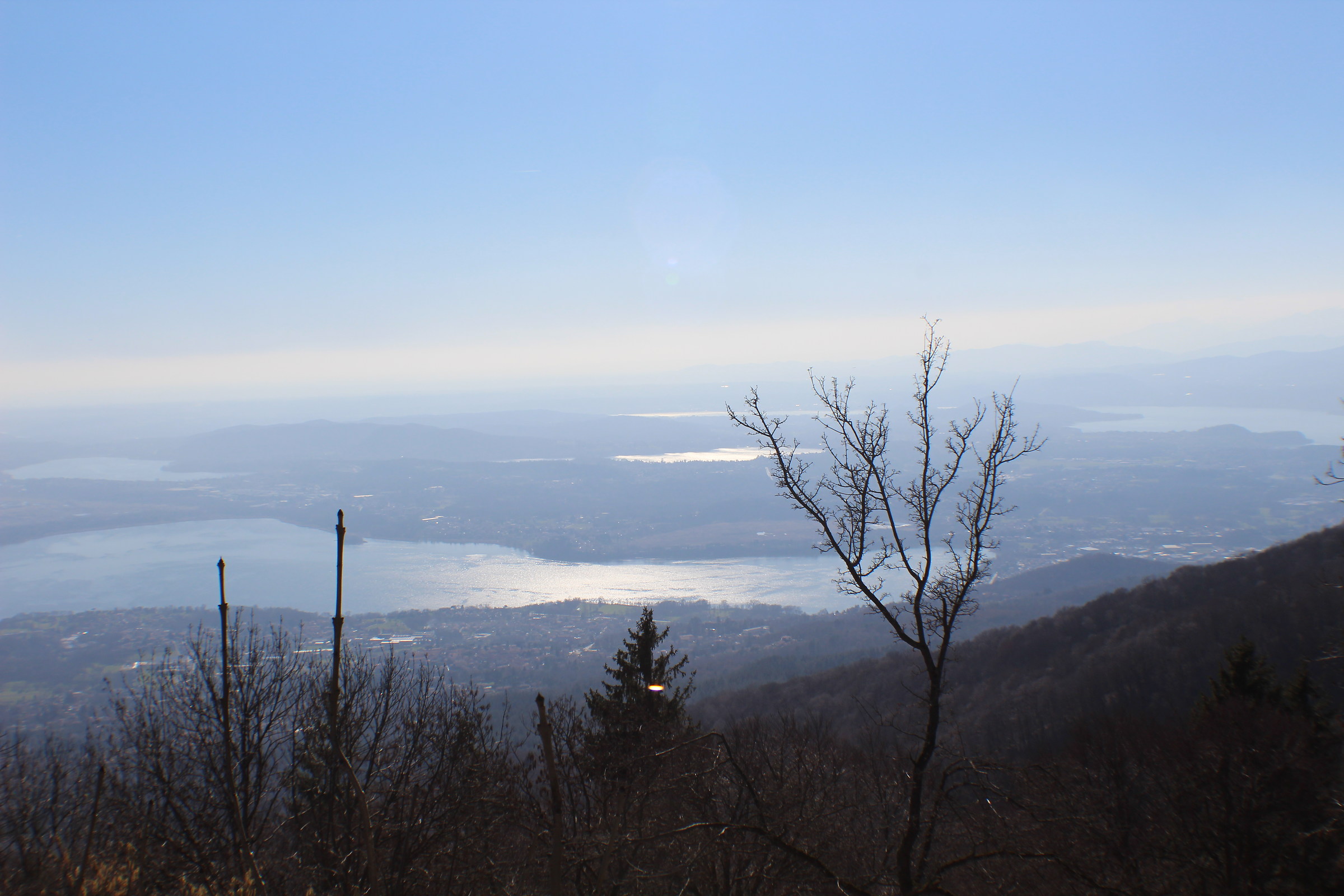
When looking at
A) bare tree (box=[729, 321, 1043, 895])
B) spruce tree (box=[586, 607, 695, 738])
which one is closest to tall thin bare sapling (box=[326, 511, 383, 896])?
bare tree (box=[729, 321, 1043, 895])

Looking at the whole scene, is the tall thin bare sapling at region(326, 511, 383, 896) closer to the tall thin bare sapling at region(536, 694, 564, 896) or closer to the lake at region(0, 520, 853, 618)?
the tall thin bare sapling at region(536, 694, 564, 896)

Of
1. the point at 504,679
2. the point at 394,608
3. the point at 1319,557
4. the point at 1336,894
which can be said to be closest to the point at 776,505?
the point at 394,608

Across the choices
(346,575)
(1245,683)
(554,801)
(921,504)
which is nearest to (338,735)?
(554,801)

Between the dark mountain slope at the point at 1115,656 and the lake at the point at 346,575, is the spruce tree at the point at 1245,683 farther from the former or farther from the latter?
the lake at the point at 346,575

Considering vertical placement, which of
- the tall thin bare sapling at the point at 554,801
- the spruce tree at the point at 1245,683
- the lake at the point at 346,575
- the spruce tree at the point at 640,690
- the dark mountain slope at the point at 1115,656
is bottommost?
the lake at the point at 346,575

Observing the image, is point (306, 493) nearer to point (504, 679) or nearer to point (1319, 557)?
point (504, 679)

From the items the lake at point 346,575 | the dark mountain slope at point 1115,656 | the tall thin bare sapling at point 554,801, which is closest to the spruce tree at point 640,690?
the tall thin bare sapling at point 554,801
